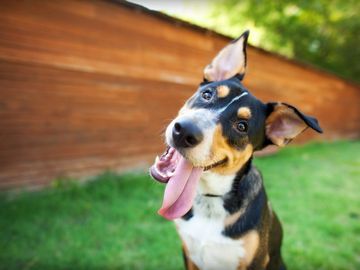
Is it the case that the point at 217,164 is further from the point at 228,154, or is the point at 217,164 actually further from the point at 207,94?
the point at 207,94

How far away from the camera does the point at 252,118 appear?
8.99 feet

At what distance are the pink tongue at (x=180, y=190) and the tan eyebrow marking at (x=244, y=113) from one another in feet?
1.60

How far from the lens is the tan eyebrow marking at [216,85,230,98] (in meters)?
2.71

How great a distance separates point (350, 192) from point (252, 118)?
526 centimetres

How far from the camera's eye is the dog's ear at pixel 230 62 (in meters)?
3.05

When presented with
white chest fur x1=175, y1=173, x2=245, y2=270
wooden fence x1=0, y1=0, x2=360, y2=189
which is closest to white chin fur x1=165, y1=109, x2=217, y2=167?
white chest fur x1=175, y1=173, x2=245, y2=270

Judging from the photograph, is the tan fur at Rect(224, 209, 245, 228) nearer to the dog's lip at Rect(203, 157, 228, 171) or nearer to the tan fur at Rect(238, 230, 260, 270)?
the tan fur at Rect(238, 230, 260, 270)

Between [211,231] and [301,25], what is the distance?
21.2 metres

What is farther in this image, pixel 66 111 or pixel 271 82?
pixel 271 82

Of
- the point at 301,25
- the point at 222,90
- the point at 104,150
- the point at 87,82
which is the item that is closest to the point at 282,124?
the point at 222,90

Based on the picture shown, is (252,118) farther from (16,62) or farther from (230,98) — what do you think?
(16,62)

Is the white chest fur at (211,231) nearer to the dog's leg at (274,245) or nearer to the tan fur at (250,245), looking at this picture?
the tan fur at (250,245)

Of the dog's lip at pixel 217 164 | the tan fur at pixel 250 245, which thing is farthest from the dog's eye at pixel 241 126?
the tan fur at pixel 250 245

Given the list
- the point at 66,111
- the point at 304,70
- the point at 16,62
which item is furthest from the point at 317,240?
the point at 304,70
